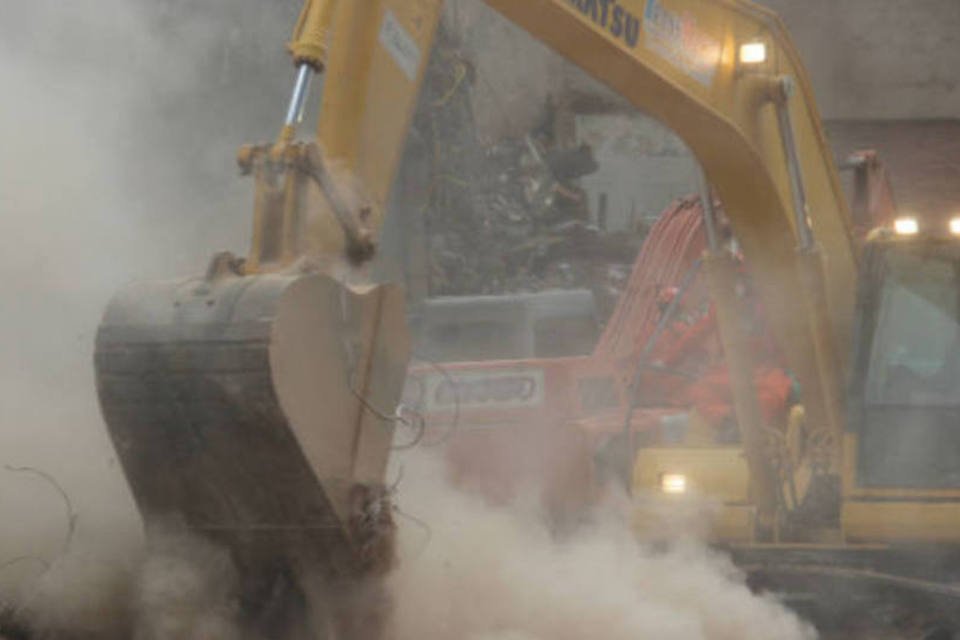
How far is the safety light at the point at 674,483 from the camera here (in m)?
6.02

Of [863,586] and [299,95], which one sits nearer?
[299,95]

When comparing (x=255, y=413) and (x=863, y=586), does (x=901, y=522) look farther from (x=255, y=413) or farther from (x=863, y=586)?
(x=255, y=413)

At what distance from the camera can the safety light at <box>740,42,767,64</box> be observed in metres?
5.21

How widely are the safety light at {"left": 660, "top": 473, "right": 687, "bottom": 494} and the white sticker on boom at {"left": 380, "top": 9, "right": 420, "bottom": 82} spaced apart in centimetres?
221

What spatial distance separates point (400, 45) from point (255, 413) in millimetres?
1379

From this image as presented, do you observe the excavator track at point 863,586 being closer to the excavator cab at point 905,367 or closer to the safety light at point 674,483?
the excavator cab at point 905,367

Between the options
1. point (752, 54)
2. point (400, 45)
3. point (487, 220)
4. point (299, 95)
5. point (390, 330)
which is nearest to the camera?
point (299, 95)

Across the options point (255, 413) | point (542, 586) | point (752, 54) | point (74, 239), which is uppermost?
point (752, 54)

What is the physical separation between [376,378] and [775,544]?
2.23m

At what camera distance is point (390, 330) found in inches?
171

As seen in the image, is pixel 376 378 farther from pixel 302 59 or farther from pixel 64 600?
pixel 64 600

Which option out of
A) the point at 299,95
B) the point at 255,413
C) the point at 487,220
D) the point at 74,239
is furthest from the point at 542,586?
the point at 487,220

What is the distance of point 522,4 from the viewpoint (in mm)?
4383

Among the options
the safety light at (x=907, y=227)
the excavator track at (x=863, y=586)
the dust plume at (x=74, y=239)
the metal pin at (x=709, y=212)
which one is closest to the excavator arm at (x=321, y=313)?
the metal pin at (x=709, y=212)
